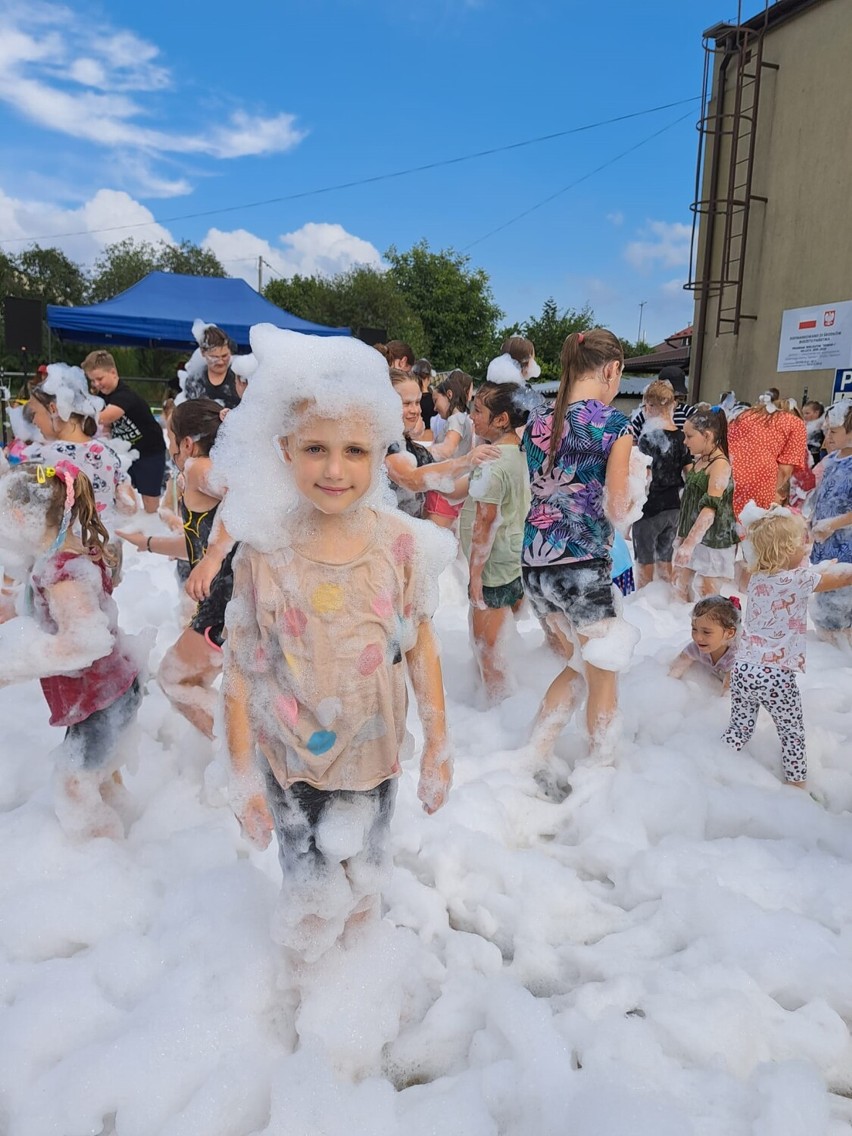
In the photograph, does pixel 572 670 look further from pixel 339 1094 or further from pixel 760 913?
pixel 339 1094

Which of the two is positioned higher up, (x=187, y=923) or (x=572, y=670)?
(x=572, y=670)

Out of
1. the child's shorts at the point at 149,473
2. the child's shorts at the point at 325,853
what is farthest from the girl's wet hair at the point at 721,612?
the child's shorts at the point at 149,473

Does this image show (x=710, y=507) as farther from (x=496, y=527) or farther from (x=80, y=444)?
(x=80, y=444)

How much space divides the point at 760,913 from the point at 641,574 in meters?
4.13

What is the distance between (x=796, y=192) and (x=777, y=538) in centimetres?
1283

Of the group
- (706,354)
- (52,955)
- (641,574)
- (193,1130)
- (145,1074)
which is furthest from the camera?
(706,354)

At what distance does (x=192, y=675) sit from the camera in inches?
123

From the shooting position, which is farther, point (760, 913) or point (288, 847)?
point (760, 913)

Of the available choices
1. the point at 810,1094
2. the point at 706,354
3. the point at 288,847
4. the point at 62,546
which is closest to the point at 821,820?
the point at 810,1094

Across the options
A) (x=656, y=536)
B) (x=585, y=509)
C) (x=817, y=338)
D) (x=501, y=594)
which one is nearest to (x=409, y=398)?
(x=501, y=594)

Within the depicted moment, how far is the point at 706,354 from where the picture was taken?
50.2ft

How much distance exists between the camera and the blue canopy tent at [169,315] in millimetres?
10781

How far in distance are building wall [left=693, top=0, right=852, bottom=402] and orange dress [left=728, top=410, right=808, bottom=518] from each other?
8.40m

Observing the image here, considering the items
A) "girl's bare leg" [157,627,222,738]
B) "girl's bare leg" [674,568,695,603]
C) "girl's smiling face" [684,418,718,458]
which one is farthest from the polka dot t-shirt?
"girl's bare leg" [674,568,695,603]
